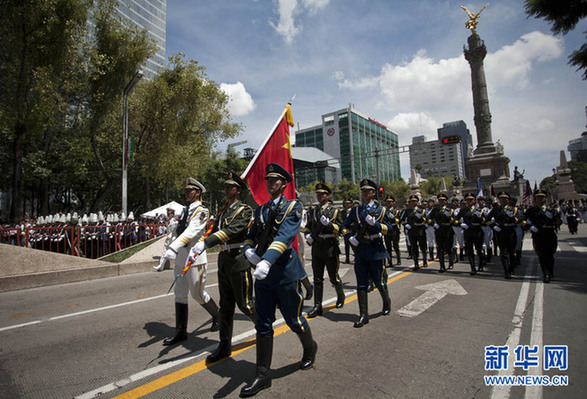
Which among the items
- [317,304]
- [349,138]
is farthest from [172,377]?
[349,138]

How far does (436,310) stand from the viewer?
536cm

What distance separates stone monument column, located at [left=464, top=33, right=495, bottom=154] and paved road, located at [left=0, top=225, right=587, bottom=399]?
46.0 metres

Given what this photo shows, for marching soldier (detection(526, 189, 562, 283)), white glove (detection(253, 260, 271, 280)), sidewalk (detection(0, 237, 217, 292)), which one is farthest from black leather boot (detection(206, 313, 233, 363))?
marching soldier (detection(526, 189, 562, 283))

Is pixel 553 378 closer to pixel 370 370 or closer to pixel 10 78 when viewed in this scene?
pixel 370 370

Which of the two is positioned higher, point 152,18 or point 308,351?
point 152,18

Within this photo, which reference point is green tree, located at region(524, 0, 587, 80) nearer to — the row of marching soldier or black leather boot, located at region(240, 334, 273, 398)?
the row of marching soldier

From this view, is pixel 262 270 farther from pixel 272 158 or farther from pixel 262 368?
pixel 272 158

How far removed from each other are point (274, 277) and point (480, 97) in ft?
176

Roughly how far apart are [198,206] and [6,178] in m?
32.3

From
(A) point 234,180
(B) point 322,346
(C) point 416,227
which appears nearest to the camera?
(B) point 322,346

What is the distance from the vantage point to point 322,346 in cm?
398

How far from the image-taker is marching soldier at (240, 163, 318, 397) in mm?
3016

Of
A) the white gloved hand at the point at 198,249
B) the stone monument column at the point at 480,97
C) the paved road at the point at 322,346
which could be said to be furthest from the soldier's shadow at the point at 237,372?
the stone monument column at the point at 480,97

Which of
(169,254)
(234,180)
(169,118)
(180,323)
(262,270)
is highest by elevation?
(169,118)
